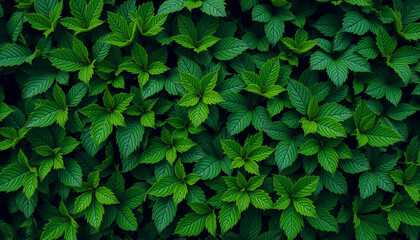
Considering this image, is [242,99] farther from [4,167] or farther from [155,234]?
[4,167]

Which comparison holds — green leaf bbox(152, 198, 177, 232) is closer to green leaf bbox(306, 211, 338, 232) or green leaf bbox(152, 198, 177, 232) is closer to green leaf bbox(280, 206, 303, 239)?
green leaf bbox(280, 206, 303, 239)

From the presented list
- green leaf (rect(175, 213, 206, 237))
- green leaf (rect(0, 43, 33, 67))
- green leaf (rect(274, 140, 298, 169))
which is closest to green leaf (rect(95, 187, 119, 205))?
green leaf (rect(175, 213, 206, 237))

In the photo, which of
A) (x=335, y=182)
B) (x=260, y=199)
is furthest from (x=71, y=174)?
(x=335, y=182)

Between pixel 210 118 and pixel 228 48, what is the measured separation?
0.53 meters

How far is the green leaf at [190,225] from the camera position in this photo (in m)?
2.47

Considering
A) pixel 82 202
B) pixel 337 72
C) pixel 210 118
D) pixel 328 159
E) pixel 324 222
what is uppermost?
pixel 337 72

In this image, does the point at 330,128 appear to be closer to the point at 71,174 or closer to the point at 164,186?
the point at 164,186

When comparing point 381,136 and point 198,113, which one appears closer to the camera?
point 198,113

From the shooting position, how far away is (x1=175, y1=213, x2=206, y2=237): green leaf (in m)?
2.47

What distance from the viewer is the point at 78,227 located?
2619mm

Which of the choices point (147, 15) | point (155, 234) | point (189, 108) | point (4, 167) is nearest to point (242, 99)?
point (189, 108)

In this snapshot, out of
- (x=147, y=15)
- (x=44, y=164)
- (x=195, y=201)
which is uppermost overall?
(x=147, y=15)

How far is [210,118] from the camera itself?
2.45 metres

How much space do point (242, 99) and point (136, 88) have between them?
77cm
